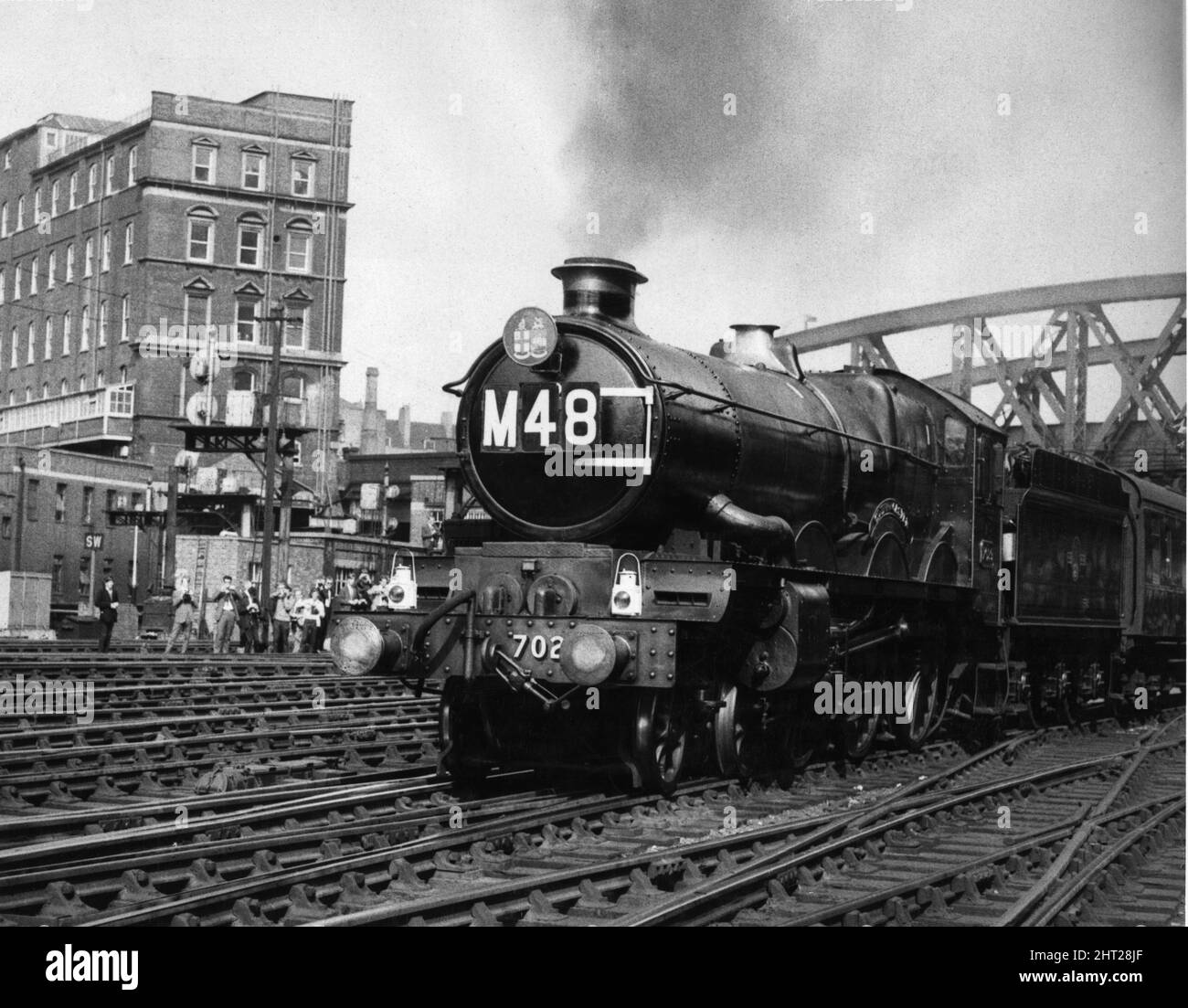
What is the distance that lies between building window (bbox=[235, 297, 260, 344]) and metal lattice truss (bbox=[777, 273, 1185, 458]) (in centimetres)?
1748

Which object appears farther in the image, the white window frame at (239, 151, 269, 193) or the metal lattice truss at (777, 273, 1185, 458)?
the white window frame at (239, 151, 269, 193)

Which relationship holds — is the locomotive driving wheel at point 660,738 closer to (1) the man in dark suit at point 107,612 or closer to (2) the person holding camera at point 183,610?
(2) the person holding camera at point 183,610

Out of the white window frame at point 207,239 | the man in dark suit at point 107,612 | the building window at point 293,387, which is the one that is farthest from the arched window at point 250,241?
the man in dark suit at point 107,612

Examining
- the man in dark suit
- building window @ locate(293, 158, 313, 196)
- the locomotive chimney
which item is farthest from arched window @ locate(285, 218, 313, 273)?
the locomotive chimney

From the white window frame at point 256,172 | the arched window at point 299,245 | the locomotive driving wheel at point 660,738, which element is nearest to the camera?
the locomotive driving wheel at point 660,738

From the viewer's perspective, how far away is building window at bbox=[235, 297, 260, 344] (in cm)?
2897

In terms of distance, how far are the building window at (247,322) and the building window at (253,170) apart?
5169 millimetres

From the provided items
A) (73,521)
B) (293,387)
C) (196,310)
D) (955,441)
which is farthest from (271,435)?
(73,521)

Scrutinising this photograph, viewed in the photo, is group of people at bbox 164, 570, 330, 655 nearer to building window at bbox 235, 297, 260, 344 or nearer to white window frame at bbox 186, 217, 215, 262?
white window frame at bbox 186, 217, 215, 262

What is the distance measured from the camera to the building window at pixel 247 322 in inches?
1141

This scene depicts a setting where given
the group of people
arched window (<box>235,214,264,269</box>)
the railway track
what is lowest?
the railway track

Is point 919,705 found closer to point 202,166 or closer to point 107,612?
point 107,612

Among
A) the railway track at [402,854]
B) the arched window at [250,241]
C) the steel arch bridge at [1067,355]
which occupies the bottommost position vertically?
the railway track at [402,854]
